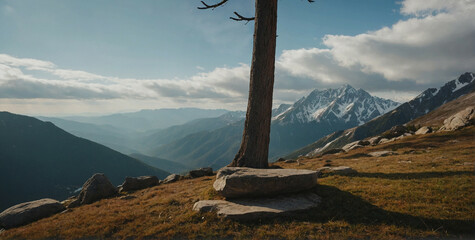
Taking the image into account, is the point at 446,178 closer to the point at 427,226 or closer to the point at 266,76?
the point at 427,226

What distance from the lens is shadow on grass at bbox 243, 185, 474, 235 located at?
23.4 ft

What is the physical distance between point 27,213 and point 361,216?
19.2 metres

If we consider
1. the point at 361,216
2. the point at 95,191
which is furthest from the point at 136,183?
the point at 361,216

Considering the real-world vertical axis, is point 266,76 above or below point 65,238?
above

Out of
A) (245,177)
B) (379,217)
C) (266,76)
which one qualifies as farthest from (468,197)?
(266,76)

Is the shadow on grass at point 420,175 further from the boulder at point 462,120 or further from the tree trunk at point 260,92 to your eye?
the boulder at point 462,120

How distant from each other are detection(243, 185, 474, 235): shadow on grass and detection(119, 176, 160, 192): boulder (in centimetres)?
1464

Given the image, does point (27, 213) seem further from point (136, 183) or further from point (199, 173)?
point (199, 173)

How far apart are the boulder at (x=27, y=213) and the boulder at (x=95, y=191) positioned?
124 centimetres

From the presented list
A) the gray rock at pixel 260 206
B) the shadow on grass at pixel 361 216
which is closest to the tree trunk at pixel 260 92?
the gray rock at pixel 260 206

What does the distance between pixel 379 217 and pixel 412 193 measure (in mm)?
3181

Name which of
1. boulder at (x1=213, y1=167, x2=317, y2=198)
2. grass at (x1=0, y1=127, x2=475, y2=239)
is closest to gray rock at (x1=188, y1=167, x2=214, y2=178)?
grass at (x1=0, y1=127, x2=475, y2=239)

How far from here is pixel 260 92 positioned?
12.7 metres

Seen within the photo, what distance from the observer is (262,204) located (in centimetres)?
938
